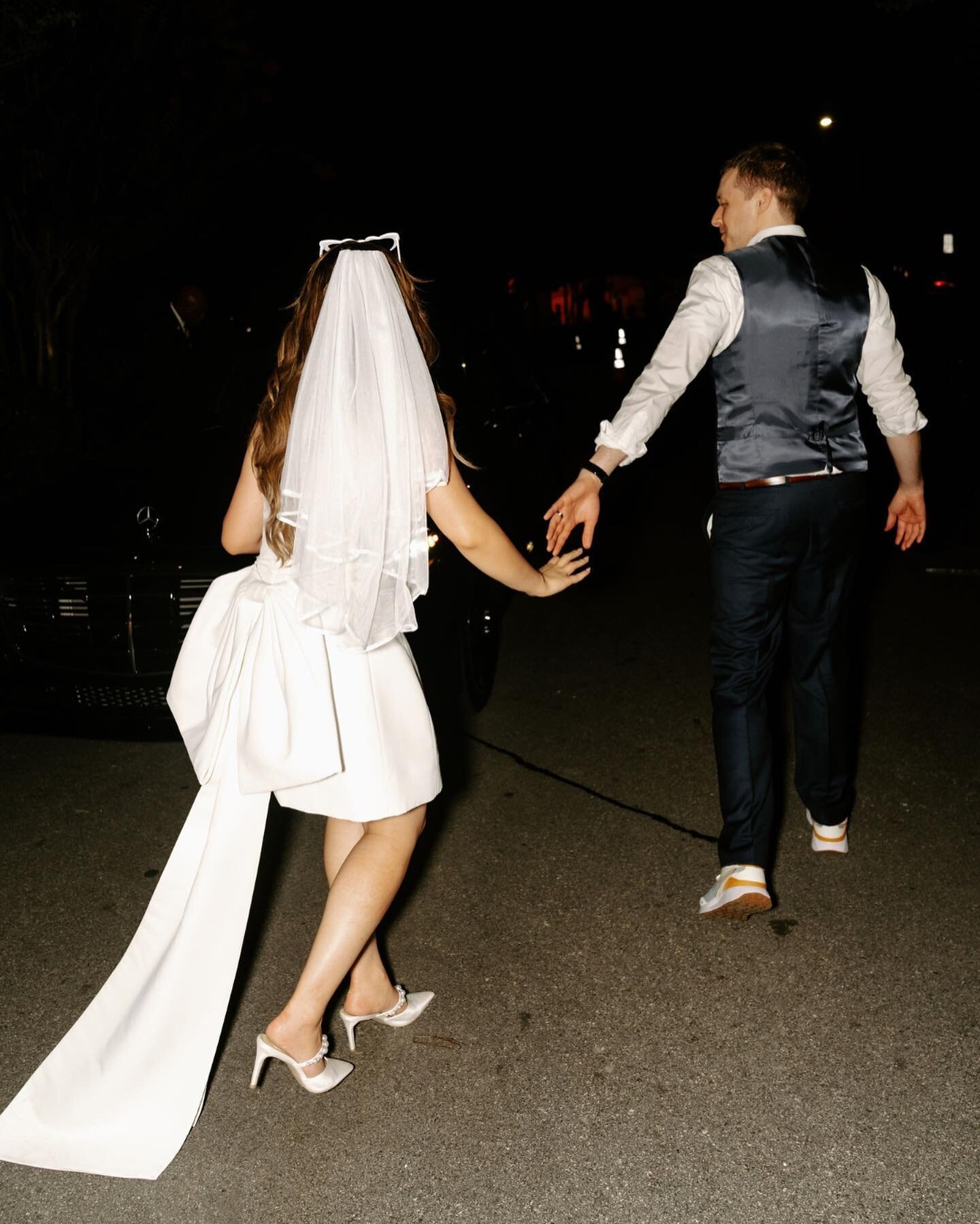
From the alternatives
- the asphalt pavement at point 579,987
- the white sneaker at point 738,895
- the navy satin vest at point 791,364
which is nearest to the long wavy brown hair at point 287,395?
the navy satin vest at point 791,364

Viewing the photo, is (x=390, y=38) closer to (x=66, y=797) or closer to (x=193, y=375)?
(x=193, y=375)

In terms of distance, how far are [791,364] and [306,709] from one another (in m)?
1.78

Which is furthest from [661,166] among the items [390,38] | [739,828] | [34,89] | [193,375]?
[739,828]

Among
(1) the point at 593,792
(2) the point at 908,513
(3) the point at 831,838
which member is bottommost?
(1) the point at 593,792

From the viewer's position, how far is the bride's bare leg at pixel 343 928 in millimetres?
2828

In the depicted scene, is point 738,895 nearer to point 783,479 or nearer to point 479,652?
point 783,479

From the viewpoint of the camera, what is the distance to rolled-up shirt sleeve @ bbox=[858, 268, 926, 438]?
3518 mm

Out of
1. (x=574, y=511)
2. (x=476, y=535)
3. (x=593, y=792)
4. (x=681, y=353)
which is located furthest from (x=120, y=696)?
(x=681, y=353)

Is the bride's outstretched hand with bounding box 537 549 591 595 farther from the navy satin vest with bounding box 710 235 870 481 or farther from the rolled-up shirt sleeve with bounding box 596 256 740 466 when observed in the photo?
the navy satin vest with bounding box 710 235 870 481

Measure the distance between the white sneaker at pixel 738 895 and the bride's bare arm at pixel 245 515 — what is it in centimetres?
185

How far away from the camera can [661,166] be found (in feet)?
132

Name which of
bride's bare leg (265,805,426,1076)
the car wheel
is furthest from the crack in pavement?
bride's bare leg (265,805,426,1076)

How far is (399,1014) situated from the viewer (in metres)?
3.21

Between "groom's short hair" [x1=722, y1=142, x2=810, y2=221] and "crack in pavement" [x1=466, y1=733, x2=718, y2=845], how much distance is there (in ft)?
7.23
